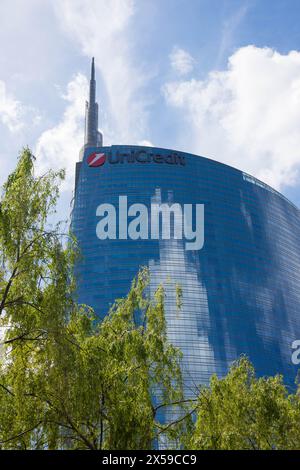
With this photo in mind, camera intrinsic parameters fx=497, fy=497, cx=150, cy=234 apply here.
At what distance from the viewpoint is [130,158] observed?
123m

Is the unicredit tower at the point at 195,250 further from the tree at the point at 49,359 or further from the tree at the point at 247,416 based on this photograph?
the tree at the point at 49,359

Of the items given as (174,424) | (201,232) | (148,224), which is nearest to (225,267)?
(201,232)

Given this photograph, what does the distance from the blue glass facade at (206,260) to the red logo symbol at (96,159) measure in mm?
259

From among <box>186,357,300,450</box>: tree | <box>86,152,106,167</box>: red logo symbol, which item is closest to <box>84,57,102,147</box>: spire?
<box>86,152,106,167</box>: red logo symbol

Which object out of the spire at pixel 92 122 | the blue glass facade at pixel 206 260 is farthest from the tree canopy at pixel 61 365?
the spire at pixel 92 122

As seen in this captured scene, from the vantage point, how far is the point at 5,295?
15609mm

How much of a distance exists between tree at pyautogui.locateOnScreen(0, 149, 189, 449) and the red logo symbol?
104 meters

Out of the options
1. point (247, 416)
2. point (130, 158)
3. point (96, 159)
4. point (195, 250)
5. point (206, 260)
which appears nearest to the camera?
point (247, 416)

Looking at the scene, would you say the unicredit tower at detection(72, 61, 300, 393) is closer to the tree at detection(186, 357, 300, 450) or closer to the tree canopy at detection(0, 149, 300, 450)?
the tree at detection(186, 357, 300, 450)

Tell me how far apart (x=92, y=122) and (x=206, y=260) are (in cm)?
6122

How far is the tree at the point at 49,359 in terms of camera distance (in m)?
15.8

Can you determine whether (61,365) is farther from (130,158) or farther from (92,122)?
(92,122)

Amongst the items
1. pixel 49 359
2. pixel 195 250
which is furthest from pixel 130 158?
pixel 49 359
